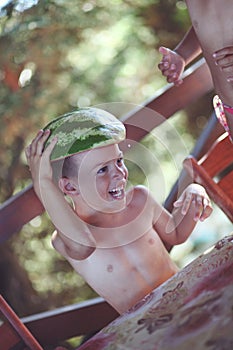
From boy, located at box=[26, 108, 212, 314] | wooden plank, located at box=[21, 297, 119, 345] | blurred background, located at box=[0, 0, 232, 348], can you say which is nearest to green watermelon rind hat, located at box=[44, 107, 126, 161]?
boy, located at box=[26, 108, 212, 314]

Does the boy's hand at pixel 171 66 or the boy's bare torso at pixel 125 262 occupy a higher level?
the boy's hand at pixel 171 66

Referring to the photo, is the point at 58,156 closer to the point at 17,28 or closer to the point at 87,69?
the point at 17,28

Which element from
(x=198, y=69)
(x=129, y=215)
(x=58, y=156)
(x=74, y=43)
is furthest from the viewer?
(x=74, y=43)

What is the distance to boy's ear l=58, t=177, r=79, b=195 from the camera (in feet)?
3.27

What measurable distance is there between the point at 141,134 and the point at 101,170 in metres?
0.33

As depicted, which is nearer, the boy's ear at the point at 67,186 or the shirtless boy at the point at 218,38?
the shirtless boy at the point at 218,38

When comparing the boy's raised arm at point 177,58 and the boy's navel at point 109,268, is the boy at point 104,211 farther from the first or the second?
the boy's raised arm at point 177,58

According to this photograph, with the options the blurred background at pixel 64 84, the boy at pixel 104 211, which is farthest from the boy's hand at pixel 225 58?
the blurred background at pixel 64 84

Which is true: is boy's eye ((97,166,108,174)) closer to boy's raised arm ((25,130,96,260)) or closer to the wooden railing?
boy's raised arm ((25,130,96,260))

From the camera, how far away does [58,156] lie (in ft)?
3.13

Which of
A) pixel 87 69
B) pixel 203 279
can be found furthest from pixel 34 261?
pixel 203 279

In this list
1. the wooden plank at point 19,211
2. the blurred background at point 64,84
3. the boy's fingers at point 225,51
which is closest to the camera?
the boy's fingers at point 225,51

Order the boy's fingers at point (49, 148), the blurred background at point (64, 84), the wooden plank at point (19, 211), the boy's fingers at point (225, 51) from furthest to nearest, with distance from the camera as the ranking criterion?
1. the blurred background at point (64, 84)
2. the wooden plank at point (19, 211)
3. the boy's fingers at point (49, 148)
4. the boy's fingers at point (225, 51)

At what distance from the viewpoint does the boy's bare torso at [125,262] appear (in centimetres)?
106
